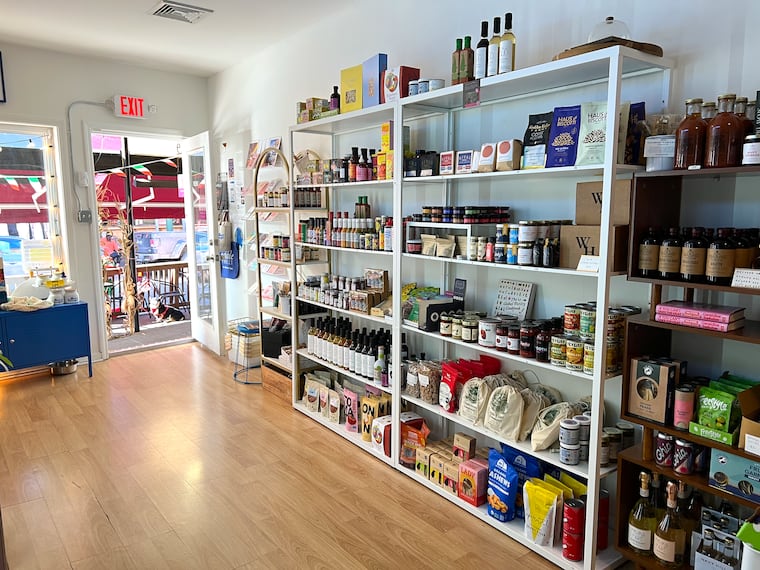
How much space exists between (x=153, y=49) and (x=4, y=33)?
108cm

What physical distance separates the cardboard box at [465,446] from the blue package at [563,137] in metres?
1.40

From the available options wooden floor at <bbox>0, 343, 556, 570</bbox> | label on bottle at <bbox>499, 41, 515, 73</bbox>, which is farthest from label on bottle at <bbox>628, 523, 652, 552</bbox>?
label on bottle at <bbox>499, 41, 515, 73</bbox>

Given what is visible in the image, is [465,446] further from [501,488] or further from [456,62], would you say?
[456,62]

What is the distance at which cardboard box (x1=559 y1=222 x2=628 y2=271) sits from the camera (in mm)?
1968

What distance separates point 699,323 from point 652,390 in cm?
30

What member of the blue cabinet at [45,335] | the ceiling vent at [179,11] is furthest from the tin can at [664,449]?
the blue cabinet at [45,335]

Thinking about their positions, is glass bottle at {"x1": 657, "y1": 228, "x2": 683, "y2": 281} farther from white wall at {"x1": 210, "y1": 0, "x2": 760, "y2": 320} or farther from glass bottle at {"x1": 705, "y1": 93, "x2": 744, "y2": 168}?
white wall at {"x1": 210, "y1": 0, "x2": 760, "y2": 320}

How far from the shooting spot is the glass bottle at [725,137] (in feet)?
5.50

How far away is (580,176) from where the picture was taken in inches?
91.3

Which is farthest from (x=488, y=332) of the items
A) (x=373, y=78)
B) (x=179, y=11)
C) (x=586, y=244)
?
(x=179, y=11)

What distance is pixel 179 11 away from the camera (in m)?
3.69

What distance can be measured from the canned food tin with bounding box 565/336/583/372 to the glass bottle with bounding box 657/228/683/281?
42 centimetres

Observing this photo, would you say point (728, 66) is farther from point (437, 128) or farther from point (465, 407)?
point (465, 407)

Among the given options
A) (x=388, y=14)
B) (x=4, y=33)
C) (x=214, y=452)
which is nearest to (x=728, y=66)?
(x=388, y=14)
